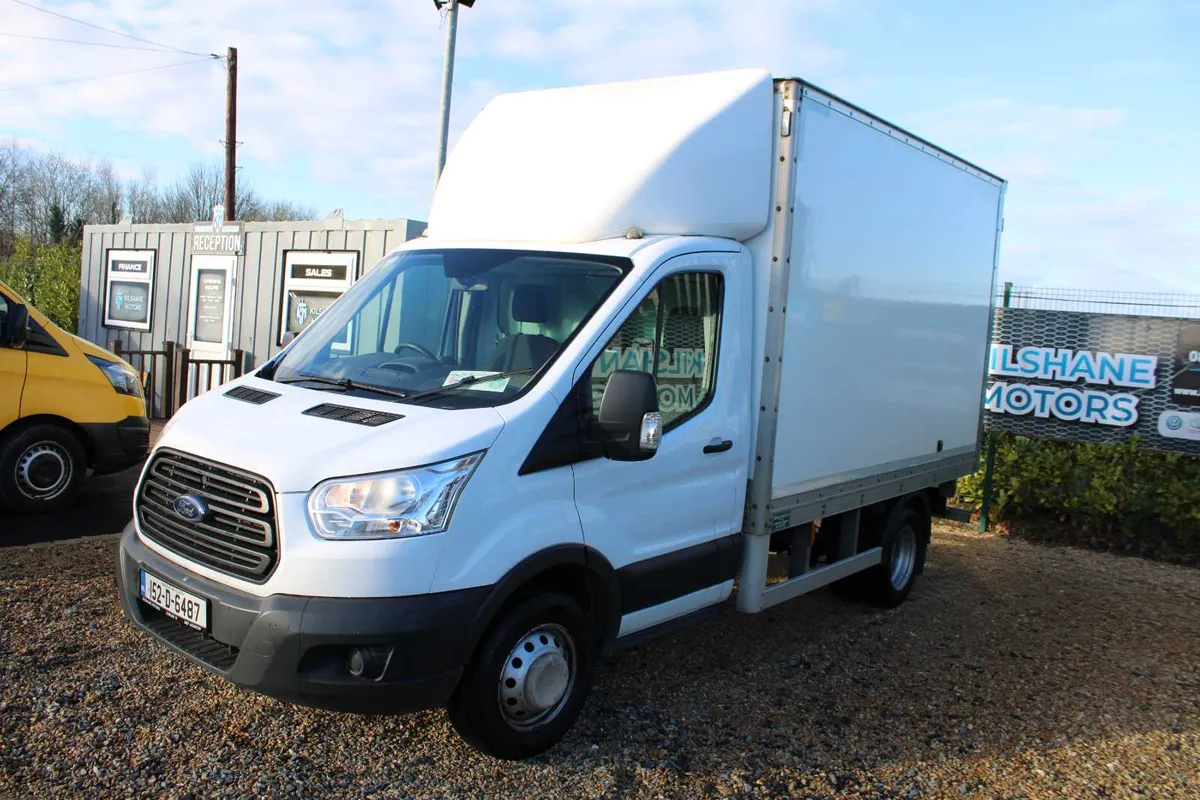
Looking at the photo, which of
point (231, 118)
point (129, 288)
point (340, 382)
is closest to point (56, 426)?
point (340, 382)

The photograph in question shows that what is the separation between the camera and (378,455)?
3.25 m

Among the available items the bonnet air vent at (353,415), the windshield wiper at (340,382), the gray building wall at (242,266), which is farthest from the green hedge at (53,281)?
the bonnet air vent at (353,415)

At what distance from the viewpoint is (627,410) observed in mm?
3578

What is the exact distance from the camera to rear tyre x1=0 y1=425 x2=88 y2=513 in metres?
7.00

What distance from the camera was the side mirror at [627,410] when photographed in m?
A: 3.58

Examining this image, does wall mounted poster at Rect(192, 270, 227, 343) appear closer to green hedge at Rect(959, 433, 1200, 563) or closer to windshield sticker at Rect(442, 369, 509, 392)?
green hedge at Rect(959, 433, 1200, 563)

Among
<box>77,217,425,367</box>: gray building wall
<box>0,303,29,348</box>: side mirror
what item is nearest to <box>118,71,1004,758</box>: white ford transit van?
<box>0,303,29,348</box>: side mirror

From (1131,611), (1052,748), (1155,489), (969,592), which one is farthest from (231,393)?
(1155,489)

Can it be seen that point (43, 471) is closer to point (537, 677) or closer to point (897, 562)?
point (537, 677)

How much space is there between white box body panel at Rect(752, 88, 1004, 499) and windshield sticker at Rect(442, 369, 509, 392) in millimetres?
1540

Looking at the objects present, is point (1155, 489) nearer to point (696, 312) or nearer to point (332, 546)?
point (696, 312)

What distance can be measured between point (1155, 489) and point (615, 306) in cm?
706

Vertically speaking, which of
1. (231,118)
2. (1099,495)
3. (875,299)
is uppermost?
(231,118)

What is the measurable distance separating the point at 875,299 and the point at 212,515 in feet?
12.4
